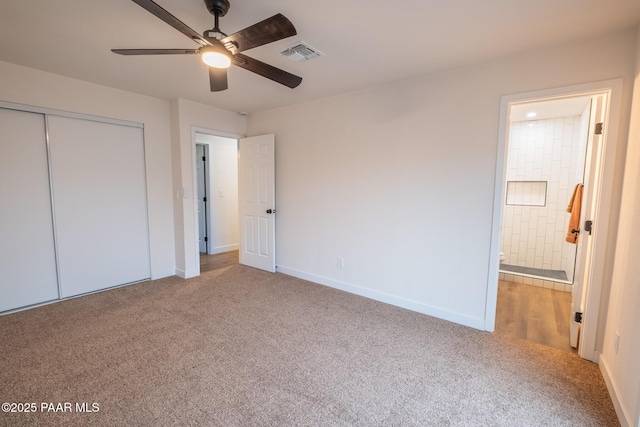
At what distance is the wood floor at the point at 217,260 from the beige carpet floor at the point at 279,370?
147 centimetres

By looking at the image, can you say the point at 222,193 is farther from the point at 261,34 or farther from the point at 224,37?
the point at 261,34

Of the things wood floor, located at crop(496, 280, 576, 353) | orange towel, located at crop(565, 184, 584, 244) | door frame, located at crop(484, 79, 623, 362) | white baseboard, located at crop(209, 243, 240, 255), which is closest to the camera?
door frame, located at crop(484, 79, 623, 362)

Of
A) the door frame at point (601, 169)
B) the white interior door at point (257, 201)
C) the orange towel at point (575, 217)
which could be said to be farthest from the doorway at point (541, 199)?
the white interior door at point (257, 201)

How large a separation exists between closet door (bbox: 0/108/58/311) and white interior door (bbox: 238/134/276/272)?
2.30 m

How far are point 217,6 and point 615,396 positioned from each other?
3356 mm

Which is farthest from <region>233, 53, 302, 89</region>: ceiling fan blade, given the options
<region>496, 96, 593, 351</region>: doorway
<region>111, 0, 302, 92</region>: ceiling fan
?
<region>496, 96, 593, 351</region>: doorway

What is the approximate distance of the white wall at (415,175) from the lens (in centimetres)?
238

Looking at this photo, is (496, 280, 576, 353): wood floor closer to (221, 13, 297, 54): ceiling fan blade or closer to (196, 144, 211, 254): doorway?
(221, 13, 297, 54): ceiling fan blade

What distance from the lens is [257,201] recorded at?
172 inches

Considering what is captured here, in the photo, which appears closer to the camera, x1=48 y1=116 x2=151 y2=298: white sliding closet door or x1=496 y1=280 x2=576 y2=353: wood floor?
x1=496 y1=280 x2=576 y2=353: wood floor

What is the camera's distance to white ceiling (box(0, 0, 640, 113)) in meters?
1.75

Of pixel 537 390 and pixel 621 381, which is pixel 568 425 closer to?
pixel 537 390

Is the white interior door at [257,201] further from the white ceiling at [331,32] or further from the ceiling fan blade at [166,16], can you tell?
the ceiling fan blade at [166,16]

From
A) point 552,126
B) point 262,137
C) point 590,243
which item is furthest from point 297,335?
point 552,126
